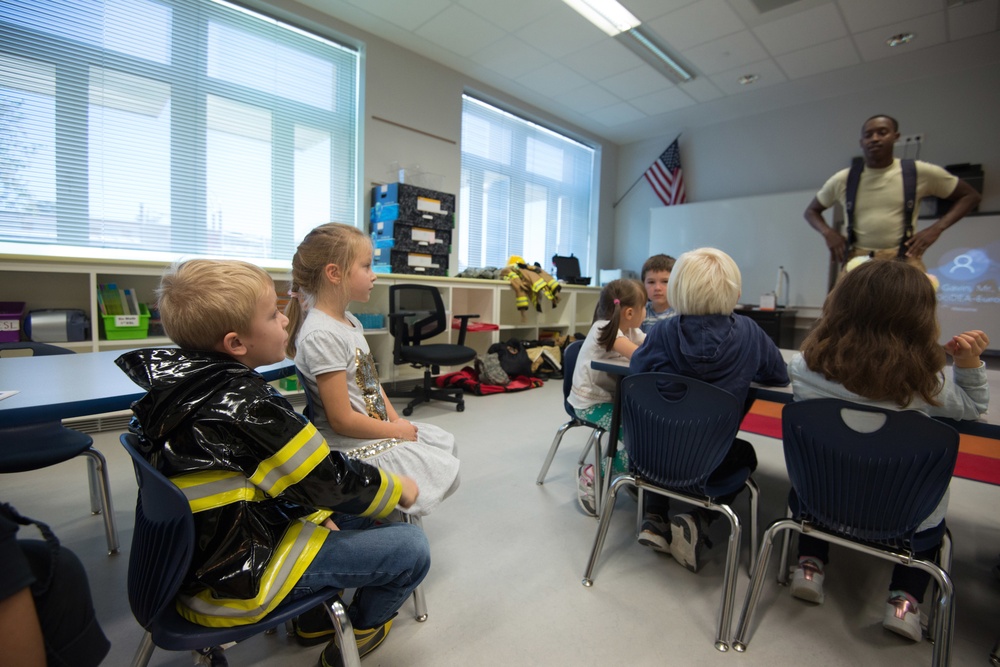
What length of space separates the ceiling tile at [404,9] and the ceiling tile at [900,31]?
325 cm

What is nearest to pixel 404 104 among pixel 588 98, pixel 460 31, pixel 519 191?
pixel 460 31

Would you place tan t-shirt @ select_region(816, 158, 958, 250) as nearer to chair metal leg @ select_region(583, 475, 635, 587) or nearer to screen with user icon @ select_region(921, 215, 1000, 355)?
chair metal leg @ select_region(583, 475, 635, 587)

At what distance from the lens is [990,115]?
3922mm

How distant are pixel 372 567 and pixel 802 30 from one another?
4.63 metres

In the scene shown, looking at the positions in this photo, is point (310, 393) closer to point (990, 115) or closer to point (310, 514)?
point (310, 514)

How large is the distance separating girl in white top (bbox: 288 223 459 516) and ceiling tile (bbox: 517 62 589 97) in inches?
150

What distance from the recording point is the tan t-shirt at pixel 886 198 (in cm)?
194

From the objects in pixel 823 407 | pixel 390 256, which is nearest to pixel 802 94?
pixel 390 256

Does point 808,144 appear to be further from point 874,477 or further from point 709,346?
point 874,477

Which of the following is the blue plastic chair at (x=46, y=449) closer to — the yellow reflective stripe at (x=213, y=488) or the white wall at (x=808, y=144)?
the yellow reflective stripe at (x=213, y=488)

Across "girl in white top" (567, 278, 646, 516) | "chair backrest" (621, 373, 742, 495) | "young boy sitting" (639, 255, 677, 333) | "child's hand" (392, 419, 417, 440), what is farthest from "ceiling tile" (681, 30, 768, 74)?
"child's hand" (392, 419, 417, 440)

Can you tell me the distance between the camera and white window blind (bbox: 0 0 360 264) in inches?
104

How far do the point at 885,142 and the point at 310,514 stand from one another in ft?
8.32

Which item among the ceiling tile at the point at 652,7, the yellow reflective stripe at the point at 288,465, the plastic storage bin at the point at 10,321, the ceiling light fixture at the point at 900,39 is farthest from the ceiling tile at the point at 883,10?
the plastic storage bin at the point at 10,321
